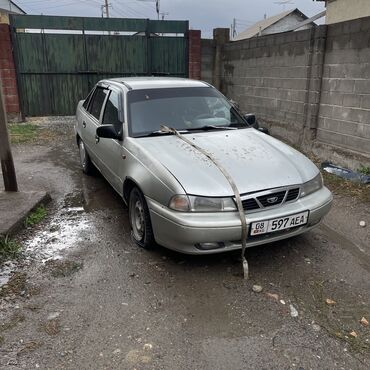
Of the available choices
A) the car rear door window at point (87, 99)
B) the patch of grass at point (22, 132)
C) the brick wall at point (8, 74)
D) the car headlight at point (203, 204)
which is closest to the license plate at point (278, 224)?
the car headlight at point (203, 204)

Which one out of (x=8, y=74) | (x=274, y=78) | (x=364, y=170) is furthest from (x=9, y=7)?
(x=364, y=170)

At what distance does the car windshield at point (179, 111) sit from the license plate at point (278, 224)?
1.56m

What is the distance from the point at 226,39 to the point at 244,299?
31.5ft

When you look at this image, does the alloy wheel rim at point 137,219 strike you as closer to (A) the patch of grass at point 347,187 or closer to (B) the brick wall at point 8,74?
(A) the patch of grass at point 347,187

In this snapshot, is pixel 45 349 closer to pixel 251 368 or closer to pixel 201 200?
pixel 251 368

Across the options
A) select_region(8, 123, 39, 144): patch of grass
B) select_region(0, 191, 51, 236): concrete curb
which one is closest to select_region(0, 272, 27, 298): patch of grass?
select_region(0, 191, 51, 236): concrete curb

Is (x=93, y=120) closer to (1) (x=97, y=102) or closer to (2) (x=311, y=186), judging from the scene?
(1) (x=97, y=102)

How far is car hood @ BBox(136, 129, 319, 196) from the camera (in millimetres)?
3246

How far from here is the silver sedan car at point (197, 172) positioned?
316 centimetres

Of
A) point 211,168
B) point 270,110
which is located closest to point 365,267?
point 211,168

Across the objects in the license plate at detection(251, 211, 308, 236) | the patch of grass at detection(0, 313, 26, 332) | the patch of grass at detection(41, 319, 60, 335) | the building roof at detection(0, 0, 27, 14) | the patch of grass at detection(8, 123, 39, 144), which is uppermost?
the building roof at detection(0, 0, 27, 14)

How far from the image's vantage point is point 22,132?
9828 mm

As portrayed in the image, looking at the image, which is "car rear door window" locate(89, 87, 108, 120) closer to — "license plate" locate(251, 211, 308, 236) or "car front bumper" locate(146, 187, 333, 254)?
"car front bumper" locate(146, 187, 333, 254)

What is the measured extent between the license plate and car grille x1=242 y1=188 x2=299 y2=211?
0.14 meters
